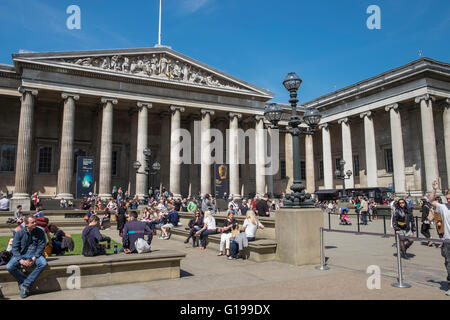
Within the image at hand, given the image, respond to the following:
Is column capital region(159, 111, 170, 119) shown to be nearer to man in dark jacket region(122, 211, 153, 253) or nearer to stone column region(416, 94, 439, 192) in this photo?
stone column region(416, 94, 439, 192)

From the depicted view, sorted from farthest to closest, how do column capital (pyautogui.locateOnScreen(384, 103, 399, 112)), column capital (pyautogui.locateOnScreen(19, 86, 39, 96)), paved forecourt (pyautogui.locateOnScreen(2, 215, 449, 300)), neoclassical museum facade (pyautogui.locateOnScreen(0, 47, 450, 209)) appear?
column capital (pyautogui.locateOnScreen(384, 103, 399, 112)), neoclassical museum facade (pyautogui.locateOnScreen(0, 47, 450, 209)), column capital (pyautogui.locateOnScreen(19, 86, 39, 96)), paved forecourt (pyautogui.locateOnScreen(2, 215, 449, 300))

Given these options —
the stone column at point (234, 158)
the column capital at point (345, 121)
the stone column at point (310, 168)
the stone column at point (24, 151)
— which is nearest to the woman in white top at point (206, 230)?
the stone column at point (24, 151)

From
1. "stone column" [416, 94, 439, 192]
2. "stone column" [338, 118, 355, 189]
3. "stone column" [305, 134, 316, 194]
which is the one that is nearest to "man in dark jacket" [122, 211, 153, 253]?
"stone column" [416, 94, 439, 192]

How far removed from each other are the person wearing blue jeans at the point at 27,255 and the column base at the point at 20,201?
78.3ft

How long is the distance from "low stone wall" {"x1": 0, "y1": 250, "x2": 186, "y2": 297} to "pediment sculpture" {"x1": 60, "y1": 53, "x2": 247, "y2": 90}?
27784 mm

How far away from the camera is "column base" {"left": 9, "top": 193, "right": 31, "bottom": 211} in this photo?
27.1 meters

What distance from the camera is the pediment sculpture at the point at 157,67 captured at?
31.6m

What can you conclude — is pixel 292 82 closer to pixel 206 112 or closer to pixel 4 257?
pixel 4 257

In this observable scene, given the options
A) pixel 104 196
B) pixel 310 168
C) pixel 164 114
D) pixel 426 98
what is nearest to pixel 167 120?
pixel 164 114

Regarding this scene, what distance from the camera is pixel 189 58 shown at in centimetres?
3534

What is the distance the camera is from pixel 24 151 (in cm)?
2831

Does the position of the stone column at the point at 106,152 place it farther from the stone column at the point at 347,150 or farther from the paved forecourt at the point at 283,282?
the stone column at the point at 347,150

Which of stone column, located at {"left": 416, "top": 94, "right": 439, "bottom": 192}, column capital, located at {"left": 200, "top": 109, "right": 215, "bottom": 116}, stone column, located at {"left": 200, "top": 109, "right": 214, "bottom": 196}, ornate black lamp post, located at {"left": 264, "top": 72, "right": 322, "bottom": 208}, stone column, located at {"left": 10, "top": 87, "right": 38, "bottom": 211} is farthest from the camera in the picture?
column capital, located at {"left": 200, "top": 109, "right": 215, "bottom": 116}
